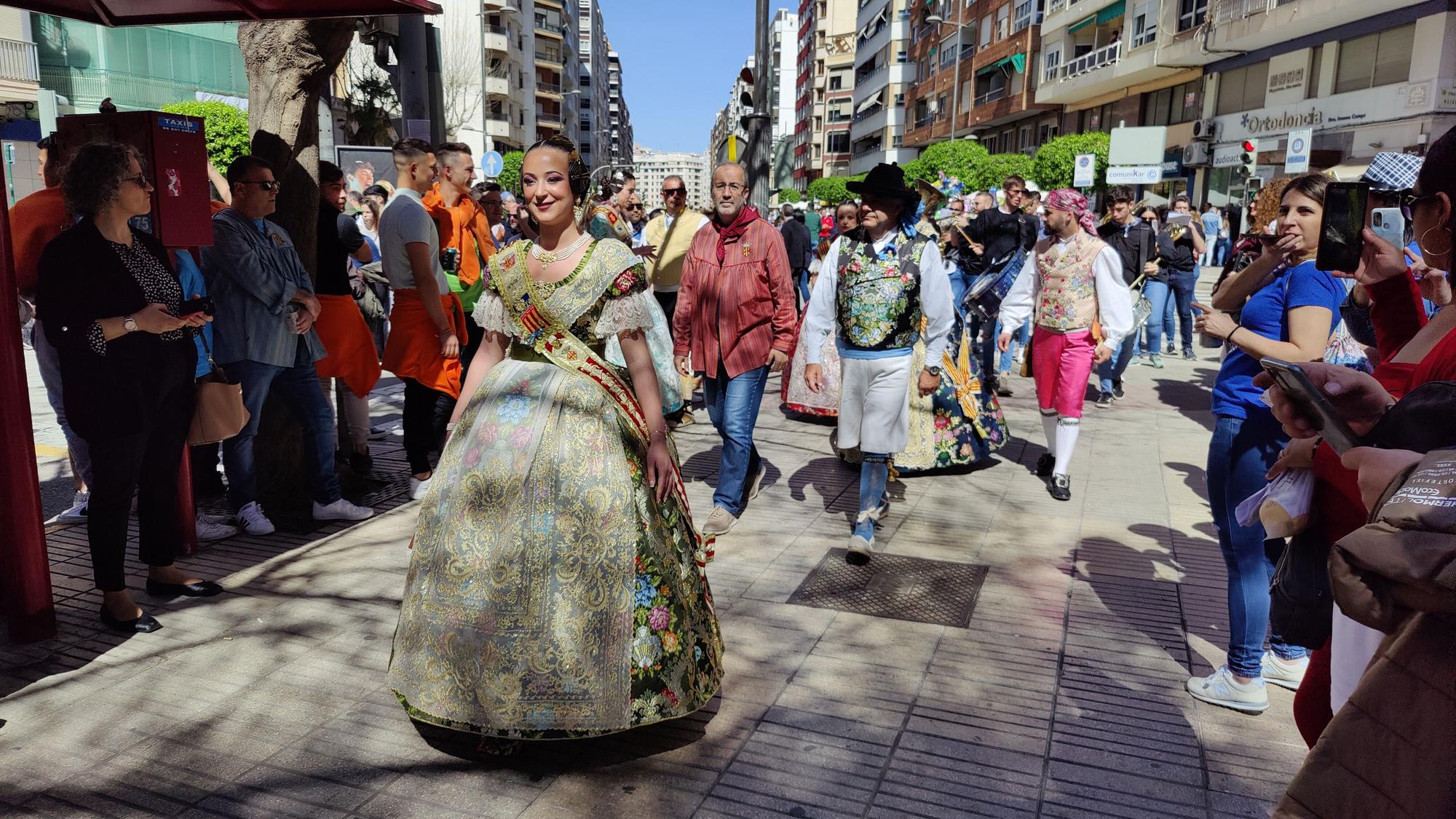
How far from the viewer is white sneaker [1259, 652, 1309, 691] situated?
3856 millimetres

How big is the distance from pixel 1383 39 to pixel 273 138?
2776 centimetres

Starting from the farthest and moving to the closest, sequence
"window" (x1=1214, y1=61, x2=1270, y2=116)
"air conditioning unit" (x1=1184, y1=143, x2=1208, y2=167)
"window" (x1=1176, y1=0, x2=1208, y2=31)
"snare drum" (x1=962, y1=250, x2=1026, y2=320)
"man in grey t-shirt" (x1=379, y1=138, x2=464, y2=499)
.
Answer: "air conditioning unit" (x1=1184, y1=143, x2=1208, y2=167), "window" (x1=1176, y1=0, x2=1208, y2=31), "window" (x1=1214, y1=61, x2=1270, y2=116), "snare drum" (x1=962, y1=250, x2=1026, y2=320), "man in grey t-shirt" (x1=379, y1=138, x2=464, y2=499)

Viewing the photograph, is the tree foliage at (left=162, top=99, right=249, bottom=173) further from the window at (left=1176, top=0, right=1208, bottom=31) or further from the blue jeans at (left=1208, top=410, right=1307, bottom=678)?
the window at (left=1176, top=0, right=1208, bottom=31)

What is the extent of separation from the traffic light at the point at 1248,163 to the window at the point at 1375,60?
8.46ft

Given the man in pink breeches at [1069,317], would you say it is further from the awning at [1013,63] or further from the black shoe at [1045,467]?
the awning at [1013,63]

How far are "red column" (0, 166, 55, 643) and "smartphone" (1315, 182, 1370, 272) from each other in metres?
4.44

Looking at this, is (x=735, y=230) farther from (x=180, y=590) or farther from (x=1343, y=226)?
(x=1343, y=226)

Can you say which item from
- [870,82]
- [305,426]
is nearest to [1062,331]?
[305,426]

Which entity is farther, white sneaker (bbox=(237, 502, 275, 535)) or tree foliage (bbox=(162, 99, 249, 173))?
tree foliage (bbox=(162, 99, 249, 173))

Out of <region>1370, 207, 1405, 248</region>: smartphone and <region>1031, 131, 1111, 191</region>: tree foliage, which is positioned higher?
<region>1031, 131, 1111, 191</region>: tree foliage

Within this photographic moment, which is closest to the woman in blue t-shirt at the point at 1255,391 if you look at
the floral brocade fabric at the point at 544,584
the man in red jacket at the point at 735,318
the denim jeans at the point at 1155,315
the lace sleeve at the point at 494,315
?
the floral brocade fabric at the point at 544,584

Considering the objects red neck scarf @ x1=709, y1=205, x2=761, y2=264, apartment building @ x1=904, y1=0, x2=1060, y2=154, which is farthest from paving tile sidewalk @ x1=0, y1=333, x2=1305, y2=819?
apartment building @ x1=904, y1=0, x2=1060, y2=154

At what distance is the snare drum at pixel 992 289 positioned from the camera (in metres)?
9.77

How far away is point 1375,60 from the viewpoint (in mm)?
24953
